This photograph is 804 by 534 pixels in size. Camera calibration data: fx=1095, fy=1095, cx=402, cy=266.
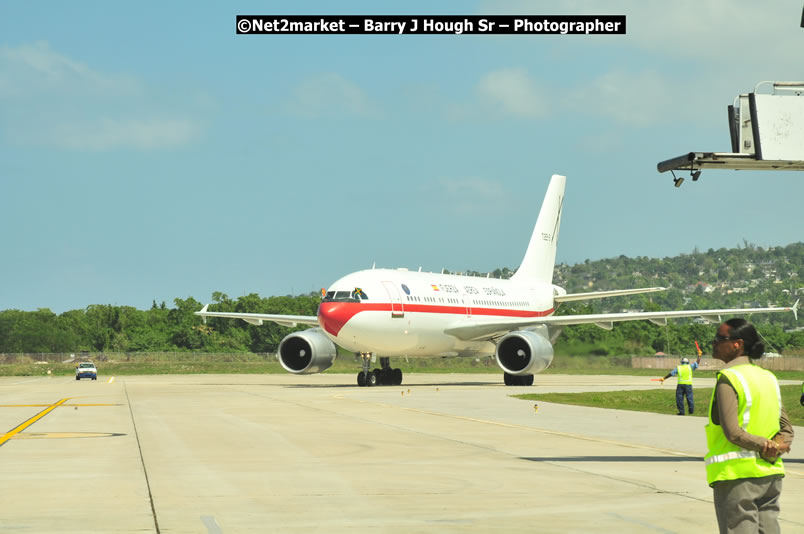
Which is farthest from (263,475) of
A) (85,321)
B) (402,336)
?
(85,321)

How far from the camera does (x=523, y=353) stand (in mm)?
42375

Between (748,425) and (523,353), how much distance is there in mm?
36153

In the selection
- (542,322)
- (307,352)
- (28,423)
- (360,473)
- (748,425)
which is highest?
(542,322)

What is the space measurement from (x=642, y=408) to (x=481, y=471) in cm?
1682

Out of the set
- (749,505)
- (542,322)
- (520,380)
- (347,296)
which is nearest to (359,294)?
(347,296)

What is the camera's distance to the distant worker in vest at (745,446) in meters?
6.26

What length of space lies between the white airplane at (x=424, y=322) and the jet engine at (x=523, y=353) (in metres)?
0.04

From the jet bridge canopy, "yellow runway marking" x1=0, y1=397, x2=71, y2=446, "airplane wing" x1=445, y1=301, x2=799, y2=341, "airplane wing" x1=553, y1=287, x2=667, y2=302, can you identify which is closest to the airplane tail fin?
"airplane wing" x1=553, y1=287, x2=667, y2=302

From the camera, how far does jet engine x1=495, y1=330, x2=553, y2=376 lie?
41.4m

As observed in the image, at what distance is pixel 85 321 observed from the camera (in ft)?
501

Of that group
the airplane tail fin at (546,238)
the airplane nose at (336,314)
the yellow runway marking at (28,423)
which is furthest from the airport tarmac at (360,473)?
the airplane tail fin at (546,238)

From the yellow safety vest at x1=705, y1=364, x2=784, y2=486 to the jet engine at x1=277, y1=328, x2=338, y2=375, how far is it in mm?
37252

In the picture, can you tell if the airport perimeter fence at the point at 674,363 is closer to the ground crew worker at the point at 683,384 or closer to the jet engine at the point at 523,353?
the jet engine at the point at 523,353

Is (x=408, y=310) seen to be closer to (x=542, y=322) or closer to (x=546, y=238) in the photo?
(x=542, y=322)
